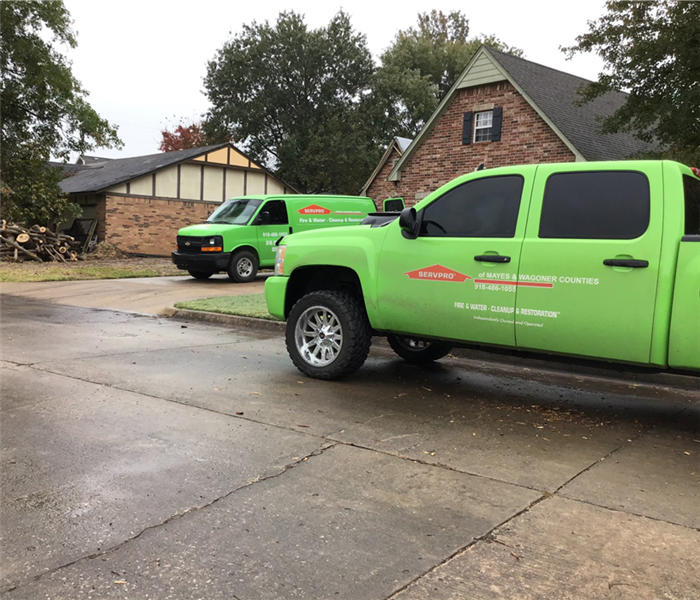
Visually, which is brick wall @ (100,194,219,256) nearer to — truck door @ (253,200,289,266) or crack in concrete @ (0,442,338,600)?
truck door @ (253,200,289,266)

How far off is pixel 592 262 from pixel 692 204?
0.92m

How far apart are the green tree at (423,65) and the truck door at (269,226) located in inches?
1172

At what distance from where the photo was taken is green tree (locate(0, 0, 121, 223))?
1022 inches

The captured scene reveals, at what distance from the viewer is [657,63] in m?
13.7

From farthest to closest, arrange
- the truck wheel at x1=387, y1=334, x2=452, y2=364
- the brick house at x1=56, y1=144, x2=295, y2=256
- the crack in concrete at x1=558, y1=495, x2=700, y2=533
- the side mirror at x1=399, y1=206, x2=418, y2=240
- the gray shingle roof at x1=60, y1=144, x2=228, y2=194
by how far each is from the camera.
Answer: the gray shingle roof at x1=60, y1=144, x2=228, y2=194
the brick house at x1=56, y1=144, x2=295, y2=256
the truck wheel at x1=387, y1=334, x2=452, y2=364
the side mirror at x1=399, y1=206, x2=418, y2=240
the crack in concrete at x1=558, y1=495, x2=700, y2=533

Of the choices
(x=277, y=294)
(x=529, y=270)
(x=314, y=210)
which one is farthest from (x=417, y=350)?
(x=314, y=210)

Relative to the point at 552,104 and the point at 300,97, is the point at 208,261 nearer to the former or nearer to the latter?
the point at 552,104

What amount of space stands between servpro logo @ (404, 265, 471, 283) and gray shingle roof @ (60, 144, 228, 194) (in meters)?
26.1

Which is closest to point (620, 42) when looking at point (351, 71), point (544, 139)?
point (544, 139)

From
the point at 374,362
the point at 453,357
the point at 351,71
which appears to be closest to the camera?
the point at 374,362

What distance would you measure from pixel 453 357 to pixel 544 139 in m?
13.2

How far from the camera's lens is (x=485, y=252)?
564 centimetres

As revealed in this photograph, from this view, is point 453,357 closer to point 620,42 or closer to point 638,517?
point 638,517

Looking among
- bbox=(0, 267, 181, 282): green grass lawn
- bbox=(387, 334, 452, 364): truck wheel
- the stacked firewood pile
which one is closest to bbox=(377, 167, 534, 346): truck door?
bbox=(387, 334, 452, 364): truck wheel
